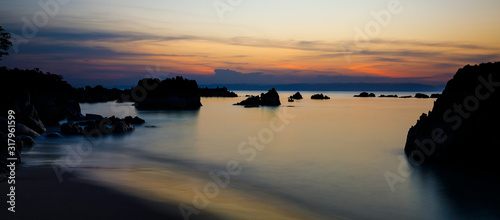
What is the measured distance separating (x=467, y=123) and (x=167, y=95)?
6153cm

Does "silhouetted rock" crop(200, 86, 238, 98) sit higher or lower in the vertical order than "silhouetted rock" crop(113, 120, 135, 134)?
higher

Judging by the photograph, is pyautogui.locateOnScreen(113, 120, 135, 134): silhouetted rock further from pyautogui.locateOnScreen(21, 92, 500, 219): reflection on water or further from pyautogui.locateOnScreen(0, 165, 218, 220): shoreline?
pyautogui.locateOnScreen(0, 165, 218, 220): shoreline

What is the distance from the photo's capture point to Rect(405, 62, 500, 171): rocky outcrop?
1548 cm

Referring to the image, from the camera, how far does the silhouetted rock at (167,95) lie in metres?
71.0

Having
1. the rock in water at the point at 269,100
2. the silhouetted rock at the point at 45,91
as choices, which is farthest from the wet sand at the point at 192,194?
the rock in water at the point at 269,100

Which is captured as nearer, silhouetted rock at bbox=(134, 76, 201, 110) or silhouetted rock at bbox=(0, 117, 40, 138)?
silhouetted rock at bbox=(0, 117, 40, 138)

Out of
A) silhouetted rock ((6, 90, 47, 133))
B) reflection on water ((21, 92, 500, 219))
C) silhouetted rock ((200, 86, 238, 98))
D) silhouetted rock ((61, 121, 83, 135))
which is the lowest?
reflection on water ((21, 92, 500, 219))

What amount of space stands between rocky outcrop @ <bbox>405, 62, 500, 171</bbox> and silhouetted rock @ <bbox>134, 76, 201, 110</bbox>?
5881 centimetres

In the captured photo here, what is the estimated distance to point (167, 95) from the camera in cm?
7119

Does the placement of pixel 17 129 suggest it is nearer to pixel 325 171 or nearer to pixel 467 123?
pixel 325 171

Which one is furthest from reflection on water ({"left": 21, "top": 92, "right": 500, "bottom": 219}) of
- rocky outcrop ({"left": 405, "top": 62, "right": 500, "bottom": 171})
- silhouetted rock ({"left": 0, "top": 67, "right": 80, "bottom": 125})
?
silhouetted rock ({"left": 0, "top": 67, "right": 80, "bottom": 125})

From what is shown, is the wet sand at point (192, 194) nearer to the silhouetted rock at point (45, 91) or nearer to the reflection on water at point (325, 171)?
the reflection on water at point (325, 171)

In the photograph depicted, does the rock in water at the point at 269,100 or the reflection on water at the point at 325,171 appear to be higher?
the rock in water at the point at 269,100

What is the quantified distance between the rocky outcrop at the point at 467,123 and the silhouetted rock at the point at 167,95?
58813 millimetres
